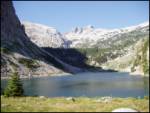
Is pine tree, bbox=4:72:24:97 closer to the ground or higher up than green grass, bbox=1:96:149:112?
closer to the ground

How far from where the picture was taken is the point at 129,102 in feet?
104

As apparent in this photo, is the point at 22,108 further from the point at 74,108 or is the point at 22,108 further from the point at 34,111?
the point at 74,108

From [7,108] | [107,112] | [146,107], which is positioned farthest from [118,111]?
[7,108]

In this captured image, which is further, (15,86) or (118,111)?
(15,86)

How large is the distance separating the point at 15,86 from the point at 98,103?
46.9ft

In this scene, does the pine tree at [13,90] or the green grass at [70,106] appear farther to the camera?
the pine tree at [13,90]

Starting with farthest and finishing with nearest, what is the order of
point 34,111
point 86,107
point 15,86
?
point 15,86
point 86,107
point 34,111

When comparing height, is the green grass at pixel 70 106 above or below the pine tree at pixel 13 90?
above

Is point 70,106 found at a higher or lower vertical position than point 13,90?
higher

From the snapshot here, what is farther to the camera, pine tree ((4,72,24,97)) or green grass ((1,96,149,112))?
pine tree ((4,72,24,97))

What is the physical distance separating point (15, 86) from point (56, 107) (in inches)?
554

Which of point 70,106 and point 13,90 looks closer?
point 70,106

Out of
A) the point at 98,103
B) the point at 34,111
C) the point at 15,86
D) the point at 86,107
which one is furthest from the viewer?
the point at 15,86

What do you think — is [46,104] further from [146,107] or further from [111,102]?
[146,107]
